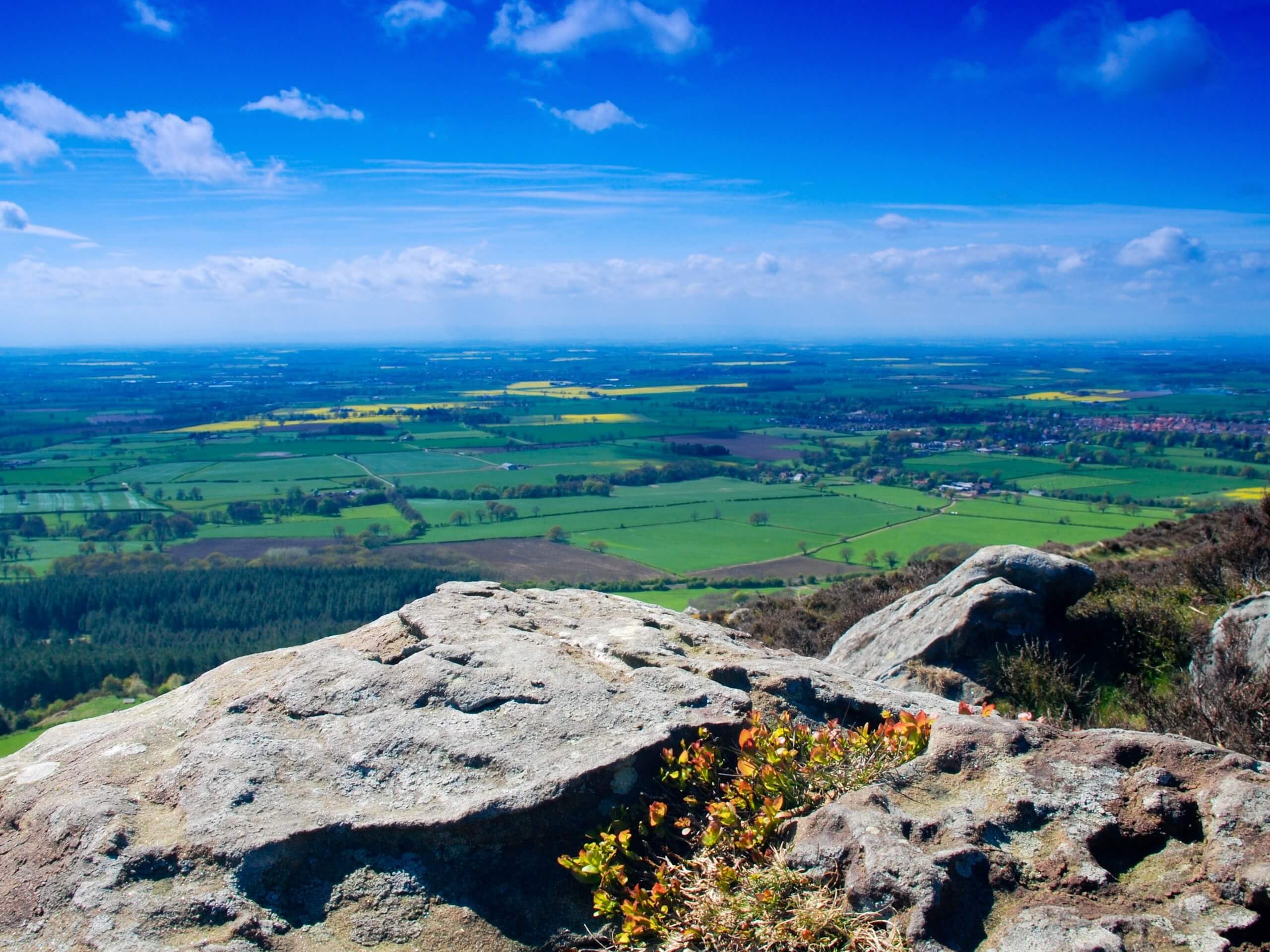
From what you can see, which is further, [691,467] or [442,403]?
[442,403]

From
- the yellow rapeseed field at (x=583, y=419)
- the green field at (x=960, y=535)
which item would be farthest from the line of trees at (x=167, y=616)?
the yellow rapeseed field at (x=583, y=419)

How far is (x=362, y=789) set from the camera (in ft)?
16.3

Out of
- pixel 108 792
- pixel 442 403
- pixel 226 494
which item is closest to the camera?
pixel 108 792

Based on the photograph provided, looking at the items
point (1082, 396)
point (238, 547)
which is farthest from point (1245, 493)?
point (1082, 396)

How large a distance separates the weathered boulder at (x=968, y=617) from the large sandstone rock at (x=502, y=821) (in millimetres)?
4357

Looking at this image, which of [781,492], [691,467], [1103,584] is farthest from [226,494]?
[1103,584]

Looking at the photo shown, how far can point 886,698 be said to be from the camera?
6.29 metres

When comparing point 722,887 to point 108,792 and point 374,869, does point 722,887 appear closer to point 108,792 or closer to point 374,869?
point 374,869

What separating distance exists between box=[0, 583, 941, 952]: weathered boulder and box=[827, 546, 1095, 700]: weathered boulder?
388cm

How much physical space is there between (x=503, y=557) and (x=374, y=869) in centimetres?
4363

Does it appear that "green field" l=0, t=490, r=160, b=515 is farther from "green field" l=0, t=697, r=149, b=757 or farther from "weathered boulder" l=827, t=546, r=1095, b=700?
"weathered boulder" l=827, t=546, r=1095, b=700

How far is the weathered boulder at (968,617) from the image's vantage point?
10047mm

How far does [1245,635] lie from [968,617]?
279cm

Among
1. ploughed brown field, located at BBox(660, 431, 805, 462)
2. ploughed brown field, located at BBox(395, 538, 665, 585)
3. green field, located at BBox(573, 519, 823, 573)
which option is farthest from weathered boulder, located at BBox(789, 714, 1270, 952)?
ploughed brown field, located at BBox(660, 431, 805, 462)
